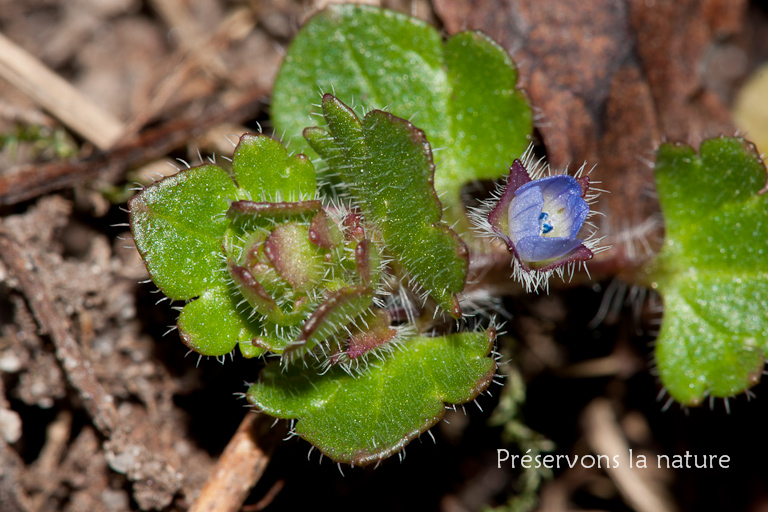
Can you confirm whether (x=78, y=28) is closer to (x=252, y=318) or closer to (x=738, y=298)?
(x=252, y=318)

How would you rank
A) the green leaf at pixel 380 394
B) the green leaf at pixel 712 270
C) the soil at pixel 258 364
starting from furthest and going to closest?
the soil at pixel 258 364
the green leaf at pixel 712 270
the green leaf at pixel 380 394

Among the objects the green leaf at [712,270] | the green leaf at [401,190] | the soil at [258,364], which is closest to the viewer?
the green leaf at [401,190]

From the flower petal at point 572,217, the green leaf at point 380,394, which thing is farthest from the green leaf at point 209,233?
the flower petal at point 572,217

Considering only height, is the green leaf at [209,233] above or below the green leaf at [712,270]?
below

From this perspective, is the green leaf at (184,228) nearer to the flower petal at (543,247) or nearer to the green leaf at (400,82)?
the green leaf at (400,82)

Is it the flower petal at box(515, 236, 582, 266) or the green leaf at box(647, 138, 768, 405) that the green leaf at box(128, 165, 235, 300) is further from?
the green leaf at box(647, 138, 768, 405)

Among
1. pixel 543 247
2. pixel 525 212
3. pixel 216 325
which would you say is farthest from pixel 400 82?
pixel 216 325

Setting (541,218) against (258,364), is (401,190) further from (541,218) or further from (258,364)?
(258,364)
